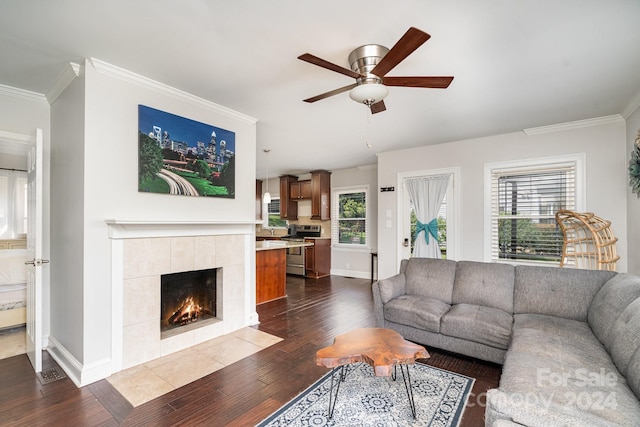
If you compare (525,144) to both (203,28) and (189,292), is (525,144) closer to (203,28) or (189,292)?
(203,28)

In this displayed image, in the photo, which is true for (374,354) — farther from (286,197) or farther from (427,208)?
(286,197)

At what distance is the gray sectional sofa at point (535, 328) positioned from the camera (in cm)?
127

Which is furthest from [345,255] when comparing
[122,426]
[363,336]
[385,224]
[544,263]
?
[122,426]

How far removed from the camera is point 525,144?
4.02 meters

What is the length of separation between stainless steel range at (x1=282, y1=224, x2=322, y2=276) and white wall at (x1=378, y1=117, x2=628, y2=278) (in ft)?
7.04

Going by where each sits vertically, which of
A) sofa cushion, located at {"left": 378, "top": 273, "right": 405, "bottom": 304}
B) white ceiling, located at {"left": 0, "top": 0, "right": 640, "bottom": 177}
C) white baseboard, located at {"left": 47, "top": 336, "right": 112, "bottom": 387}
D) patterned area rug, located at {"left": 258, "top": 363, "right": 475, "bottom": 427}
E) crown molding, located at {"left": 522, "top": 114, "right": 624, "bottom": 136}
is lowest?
patterned area rug, located at {"left": 258, "top": 363, "right": 475, "bottom": 427}

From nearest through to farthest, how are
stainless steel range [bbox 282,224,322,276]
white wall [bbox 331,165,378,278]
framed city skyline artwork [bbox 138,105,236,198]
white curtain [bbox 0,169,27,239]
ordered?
framed city skyline artwork [bbox 138,105,236,198] → white curtain [bbox 0,169,27,239] → white wall [bbox 331,165,378,278] → stainless steel range [bbox 282,224,322,276]

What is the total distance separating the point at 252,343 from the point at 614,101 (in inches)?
179

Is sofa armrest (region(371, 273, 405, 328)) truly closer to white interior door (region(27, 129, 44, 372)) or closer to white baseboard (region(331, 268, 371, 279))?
white interior door (region(27, 129, 44, 372))

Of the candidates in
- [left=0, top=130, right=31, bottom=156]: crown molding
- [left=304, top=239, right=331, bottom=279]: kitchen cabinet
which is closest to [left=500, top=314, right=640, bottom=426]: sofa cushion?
[left=0, top=130, right=31, bottom=156]: crown molding

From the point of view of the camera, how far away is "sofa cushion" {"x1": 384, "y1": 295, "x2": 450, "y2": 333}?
272cm

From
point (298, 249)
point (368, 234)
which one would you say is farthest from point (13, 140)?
point (368, 234)

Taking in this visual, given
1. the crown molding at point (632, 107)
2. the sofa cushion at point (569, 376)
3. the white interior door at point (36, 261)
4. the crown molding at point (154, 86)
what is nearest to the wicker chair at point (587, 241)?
the crown molding at point (632, 107)

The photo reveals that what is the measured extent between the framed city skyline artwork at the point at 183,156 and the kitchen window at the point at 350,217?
12.6 ft
